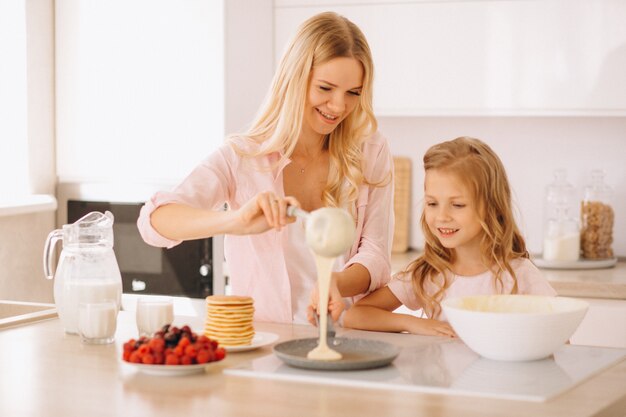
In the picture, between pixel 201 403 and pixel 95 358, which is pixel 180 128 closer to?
pixel 95 358

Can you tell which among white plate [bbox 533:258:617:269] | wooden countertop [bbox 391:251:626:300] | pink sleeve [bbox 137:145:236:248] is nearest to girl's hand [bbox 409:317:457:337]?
pink sleeve [bbox 137:145:236:248]

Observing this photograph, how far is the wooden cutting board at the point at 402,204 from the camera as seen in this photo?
166 inches

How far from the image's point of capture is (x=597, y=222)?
3.85 metres

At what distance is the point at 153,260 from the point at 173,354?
2355 millimetres

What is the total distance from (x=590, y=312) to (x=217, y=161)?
1.61 metres

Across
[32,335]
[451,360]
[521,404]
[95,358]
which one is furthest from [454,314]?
[32,335]

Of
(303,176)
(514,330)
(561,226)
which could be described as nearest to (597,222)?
(561,226)

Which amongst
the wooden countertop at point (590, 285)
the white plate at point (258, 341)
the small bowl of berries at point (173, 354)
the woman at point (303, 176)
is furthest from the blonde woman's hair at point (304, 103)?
the wooden countertop at point (590, 285)

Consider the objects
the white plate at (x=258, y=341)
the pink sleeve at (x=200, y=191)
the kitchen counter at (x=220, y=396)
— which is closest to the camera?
the kitchen counter at (x=220, y=396)

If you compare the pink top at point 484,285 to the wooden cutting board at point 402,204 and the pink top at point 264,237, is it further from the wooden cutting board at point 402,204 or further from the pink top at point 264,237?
the wooden cutting board at point 402,204

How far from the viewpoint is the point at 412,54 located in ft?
12.7

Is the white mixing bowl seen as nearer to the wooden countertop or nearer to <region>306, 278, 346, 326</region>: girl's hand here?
<region>306, 278, 346, 326</region>: girl's hand

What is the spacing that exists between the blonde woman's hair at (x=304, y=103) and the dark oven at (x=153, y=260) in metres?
1.51

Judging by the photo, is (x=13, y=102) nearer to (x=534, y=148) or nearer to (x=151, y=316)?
(x=534, y=148)
